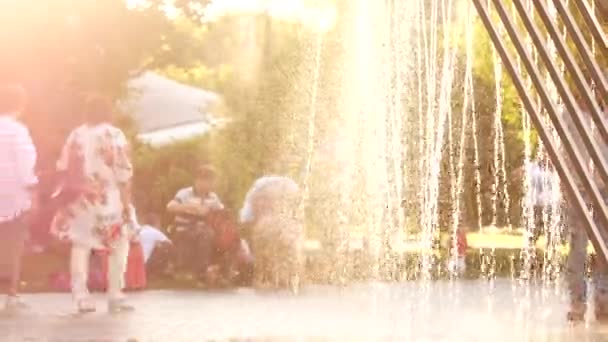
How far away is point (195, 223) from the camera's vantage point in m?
10.2

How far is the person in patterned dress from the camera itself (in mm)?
7574

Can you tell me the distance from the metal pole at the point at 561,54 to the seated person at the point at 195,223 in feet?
25.6

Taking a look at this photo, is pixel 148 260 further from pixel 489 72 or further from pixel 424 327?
pixel 489 72

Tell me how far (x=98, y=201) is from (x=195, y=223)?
270 centimetres

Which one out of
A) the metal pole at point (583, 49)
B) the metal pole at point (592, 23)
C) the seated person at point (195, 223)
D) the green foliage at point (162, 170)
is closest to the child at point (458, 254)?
the seated person at point (195, 223)

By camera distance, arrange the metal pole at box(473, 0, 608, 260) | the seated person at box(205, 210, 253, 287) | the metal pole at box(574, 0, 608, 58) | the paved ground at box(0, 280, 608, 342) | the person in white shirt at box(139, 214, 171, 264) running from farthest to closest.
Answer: the person in white shirt at box(139, 214, 171, 264)
the seated person at box(205, 210, 253, 287)
the paved ground at box(0, 280, 608, 342)
the metal pole at box(574, 0, 608, 58)
the metal pole at box(473, 0, 608, 260)

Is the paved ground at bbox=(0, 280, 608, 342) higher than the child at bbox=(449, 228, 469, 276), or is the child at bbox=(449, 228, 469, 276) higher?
the child at bbox=(449, 228, 469, 276)

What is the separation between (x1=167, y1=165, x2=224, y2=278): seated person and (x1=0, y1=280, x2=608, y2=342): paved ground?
793mm

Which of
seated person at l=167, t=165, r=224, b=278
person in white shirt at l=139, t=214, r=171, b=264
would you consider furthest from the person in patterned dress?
person in white shirt at l=139, t=214, r=171, b=264

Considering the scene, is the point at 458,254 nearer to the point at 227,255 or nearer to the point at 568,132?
the point at 227,255

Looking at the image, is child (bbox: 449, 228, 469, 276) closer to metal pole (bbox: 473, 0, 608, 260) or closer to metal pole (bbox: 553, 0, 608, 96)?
metal pole (bbox: 553, 0, 608, 96)

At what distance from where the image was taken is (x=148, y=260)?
33.9 feet

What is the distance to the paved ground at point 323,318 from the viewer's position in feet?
21.6

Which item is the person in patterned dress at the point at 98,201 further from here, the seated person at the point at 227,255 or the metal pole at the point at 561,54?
the metal pole at the point at 561,54
